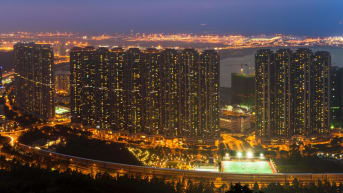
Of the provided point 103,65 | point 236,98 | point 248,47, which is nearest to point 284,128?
point 236,98

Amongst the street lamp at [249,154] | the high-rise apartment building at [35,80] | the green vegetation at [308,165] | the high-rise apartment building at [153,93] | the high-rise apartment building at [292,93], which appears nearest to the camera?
the green vegetation at [308,165]

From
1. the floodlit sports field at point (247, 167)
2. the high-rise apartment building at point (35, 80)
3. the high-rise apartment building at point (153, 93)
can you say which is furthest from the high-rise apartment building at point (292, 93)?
the high-rise apartment building at point (35, 80)

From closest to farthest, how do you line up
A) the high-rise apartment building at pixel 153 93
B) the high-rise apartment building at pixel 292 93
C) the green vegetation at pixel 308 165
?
the green vegetation at pixel 308 165, the high-rise apartment building at pixel 292 93, the high-rise apartment building at pixel 153 93

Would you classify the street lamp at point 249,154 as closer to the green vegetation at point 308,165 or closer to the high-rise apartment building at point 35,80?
the green vegetation at point 308,165

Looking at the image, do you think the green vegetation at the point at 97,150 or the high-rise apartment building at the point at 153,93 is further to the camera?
the high-rise apartment building at the point at 153,93

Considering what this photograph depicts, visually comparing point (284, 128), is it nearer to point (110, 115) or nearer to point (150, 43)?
point (110, 115)

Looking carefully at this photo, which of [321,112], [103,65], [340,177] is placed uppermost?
[103,65]
